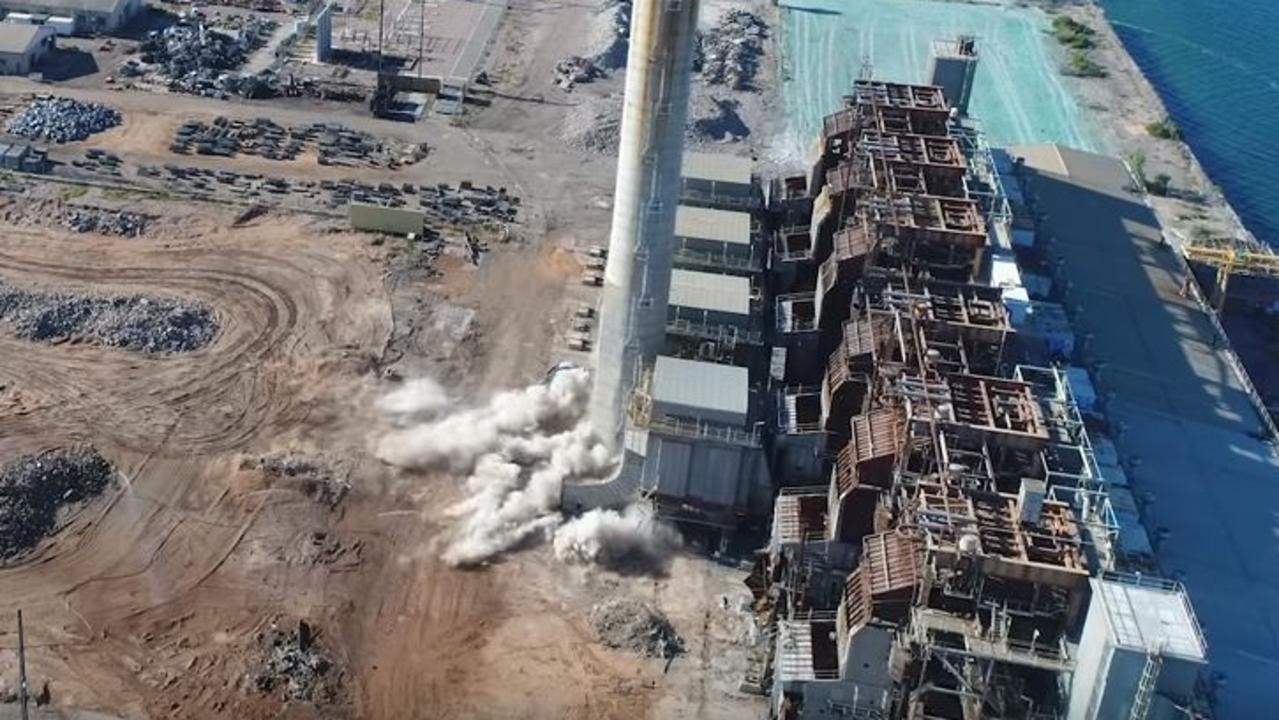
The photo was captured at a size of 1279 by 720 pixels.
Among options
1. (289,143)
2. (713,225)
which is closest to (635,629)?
(713,225)

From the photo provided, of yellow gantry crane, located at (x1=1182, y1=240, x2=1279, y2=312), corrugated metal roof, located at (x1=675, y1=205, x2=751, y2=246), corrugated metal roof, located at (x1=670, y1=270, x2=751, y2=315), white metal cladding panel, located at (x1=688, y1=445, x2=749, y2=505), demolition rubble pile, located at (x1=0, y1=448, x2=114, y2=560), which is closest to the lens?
demolition rubble pile, located at (x1=0, y1=448, x2=114, y2=560)

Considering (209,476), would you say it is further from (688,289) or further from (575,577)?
(688,289)

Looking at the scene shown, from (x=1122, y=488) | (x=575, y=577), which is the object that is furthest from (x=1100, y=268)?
(x=575, y=577)

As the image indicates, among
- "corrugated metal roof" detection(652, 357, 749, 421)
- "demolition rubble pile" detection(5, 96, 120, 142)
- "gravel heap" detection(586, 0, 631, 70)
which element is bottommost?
"corrugated metal roof" detection(652, 357, 749, 421)

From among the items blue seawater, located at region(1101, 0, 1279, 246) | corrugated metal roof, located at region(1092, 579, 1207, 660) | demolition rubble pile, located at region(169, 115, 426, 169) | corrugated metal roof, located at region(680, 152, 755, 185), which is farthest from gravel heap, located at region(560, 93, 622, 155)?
corrugated metal roof, located at region(1092, 579, 1207, 660)

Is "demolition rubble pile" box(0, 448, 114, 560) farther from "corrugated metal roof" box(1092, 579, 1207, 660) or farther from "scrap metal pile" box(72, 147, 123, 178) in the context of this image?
"corrugated metal roof" box(1092, 579, 1207, 660)

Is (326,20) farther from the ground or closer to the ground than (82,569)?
farther from the ground

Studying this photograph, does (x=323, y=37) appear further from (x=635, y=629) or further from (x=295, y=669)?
(x=635, y=629)
